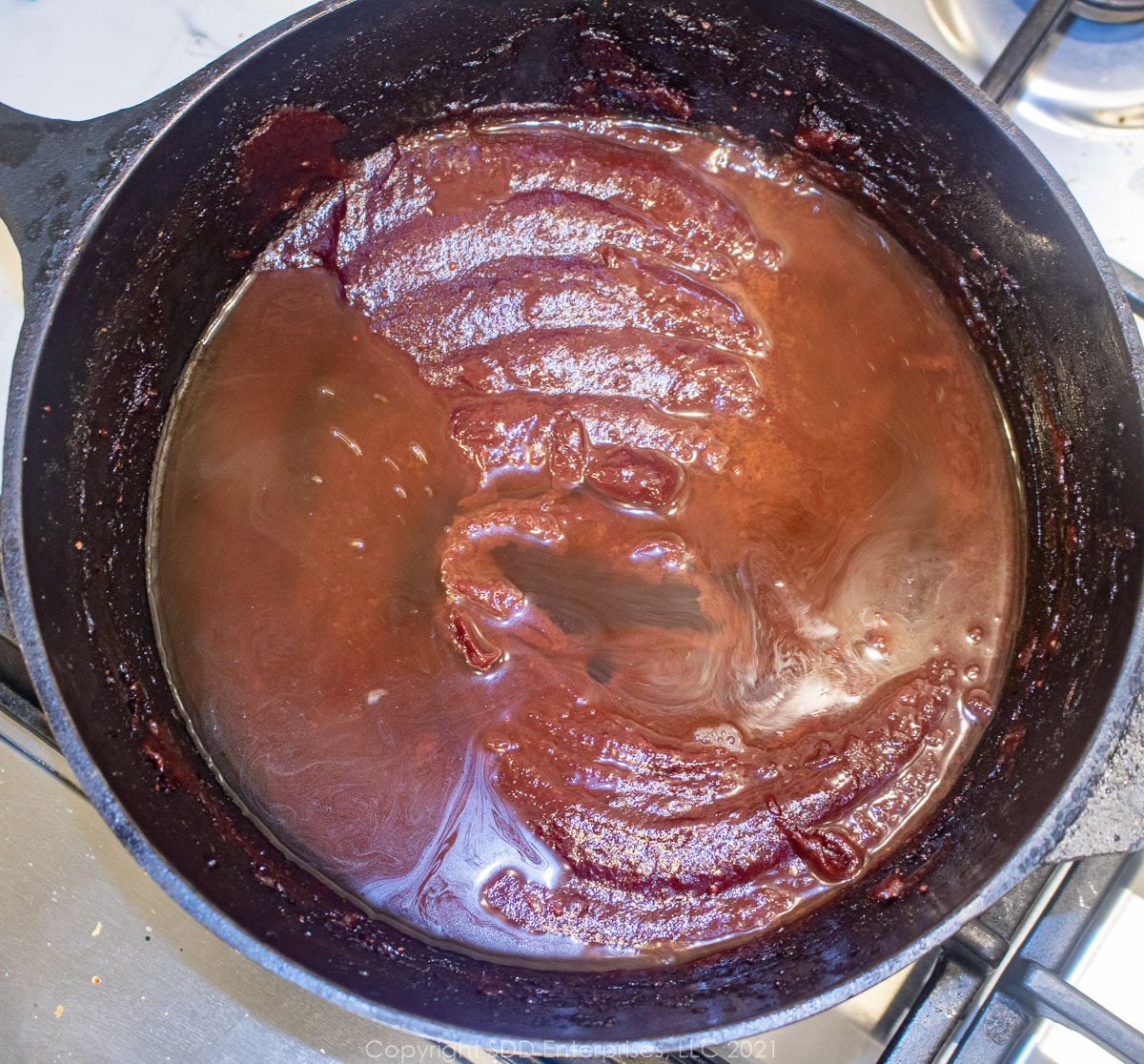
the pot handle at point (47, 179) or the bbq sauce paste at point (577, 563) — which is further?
the bbq sauce paste at point (577, 563)

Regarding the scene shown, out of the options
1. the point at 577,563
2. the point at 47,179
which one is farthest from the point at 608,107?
the point at 47,179

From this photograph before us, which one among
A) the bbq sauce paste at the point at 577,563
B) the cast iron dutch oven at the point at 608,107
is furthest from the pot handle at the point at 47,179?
the bbq sauce paste at the point at 577,563

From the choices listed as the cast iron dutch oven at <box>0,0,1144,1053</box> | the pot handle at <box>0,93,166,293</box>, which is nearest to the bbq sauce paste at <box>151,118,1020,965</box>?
the cast iron dutch oven at <box>0,0,1144,1053</box>

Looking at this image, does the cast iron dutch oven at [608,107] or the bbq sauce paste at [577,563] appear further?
the bbq sauce paste at [577,563]

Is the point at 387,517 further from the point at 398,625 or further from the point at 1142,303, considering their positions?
the point at 1142,303

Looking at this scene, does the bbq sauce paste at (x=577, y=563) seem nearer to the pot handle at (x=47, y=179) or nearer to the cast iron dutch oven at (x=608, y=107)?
the cast iron dutch oven at (x=608, y=107)

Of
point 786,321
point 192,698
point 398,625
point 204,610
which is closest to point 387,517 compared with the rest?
point 398,625
